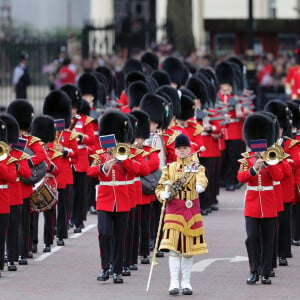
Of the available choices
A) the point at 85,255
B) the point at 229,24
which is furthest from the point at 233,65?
the point at 229,24

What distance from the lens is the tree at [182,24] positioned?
40844 mm

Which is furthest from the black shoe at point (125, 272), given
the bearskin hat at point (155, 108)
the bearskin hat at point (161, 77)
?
the bearskin hat at point (161, 77)

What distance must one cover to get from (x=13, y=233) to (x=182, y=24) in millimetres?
26871

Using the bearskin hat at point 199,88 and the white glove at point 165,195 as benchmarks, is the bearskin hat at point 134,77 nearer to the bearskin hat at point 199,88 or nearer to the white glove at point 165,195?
the bearskin hat at point 199,88

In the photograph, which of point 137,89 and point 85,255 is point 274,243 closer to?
point 85,255

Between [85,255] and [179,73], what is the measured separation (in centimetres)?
741

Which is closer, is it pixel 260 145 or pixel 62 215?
pixel 260 145

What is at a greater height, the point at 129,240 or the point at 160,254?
the point at 129,240

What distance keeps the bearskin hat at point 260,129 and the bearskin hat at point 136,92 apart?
4.52m

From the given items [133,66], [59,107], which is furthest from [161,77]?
[59,107]

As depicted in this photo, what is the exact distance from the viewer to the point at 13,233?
49.1 feet

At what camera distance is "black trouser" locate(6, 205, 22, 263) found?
1493cm

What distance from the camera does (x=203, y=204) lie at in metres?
19.8

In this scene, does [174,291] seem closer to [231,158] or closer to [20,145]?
[20,145]
